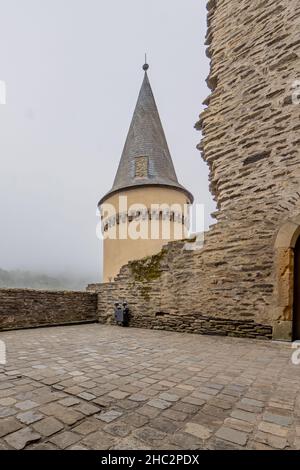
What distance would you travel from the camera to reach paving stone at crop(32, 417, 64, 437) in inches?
64.0

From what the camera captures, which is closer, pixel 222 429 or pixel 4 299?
pixel 222 429

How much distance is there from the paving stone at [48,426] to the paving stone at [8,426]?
109mm

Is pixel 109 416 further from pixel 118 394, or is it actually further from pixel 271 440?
pixel 271 440

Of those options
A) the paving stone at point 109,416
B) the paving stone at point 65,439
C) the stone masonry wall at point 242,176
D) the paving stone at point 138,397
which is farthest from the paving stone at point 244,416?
the stone masonry wall at point 242,176

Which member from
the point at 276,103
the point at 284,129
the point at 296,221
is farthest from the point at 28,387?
the point at 276,103

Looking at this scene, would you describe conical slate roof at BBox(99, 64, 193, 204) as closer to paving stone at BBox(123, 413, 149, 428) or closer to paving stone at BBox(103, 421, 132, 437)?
paving stone at BBox(123, 413, 149, 428)

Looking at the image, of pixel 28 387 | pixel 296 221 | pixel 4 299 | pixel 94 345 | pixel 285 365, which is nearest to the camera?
pixel 28 387

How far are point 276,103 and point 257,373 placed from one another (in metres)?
5.32

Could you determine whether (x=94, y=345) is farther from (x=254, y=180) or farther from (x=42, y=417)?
(x=254, y=180)

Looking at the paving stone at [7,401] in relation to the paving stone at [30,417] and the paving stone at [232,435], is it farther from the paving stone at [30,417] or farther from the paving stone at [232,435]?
the paving stone at [232,435]

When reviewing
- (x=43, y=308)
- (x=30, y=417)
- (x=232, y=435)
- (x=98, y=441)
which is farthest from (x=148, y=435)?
(x=43, y=308)

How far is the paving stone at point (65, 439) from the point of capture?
58.8 inches

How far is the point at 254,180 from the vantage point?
5727 mm

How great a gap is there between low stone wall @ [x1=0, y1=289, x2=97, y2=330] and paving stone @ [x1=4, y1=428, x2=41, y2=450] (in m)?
5.95
